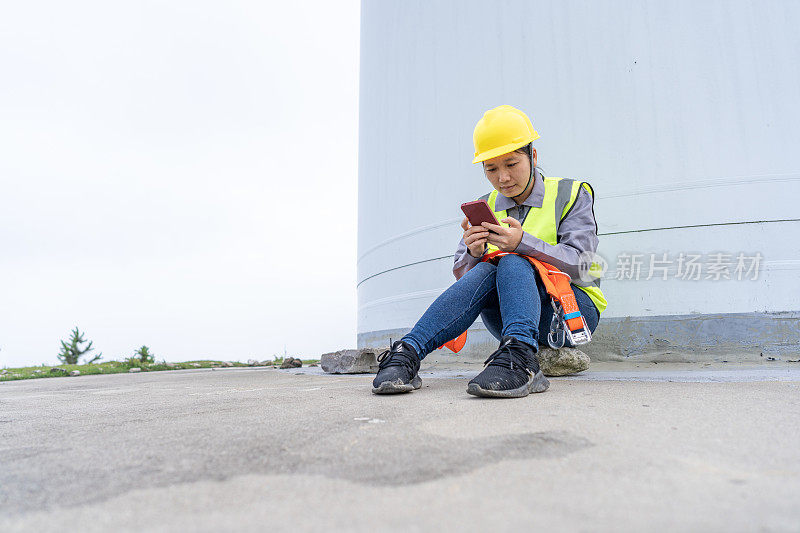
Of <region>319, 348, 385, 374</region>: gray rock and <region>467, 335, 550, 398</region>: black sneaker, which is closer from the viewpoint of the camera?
<region>467, 335, 550, 398</region>: black sneaker

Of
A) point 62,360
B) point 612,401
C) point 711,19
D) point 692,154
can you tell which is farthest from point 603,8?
point 62,360

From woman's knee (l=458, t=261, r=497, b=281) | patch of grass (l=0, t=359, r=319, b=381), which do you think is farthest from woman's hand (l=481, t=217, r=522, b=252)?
patch of grass (l=0, t=359, r=319, b=381)

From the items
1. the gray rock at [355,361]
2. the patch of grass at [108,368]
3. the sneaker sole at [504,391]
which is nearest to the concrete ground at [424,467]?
the sneaker sole at [504,391]

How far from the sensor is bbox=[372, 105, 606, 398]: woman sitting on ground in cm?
162

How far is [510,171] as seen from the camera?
190 cm

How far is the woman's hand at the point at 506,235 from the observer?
1719mm

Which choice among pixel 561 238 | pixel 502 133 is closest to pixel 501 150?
pixel 502 133

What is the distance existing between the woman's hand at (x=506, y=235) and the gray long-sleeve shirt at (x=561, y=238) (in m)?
0.03

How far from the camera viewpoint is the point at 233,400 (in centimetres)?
173

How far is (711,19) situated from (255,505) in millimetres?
3169

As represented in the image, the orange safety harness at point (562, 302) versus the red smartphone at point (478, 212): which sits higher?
the red smartphone at point (478, 212)

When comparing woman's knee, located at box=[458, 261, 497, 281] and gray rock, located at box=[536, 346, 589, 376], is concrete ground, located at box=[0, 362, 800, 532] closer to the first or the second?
woman's knee, located at box=[458, 261, 497, 281]

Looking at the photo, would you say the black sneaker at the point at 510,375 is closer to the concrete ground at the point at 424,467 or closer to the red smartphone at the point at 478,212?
the concrete ground at the point at 424,467

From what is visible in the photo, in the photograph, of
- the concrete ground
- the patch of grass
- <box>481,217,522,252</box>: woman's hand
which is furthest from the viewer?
the patch of grass
